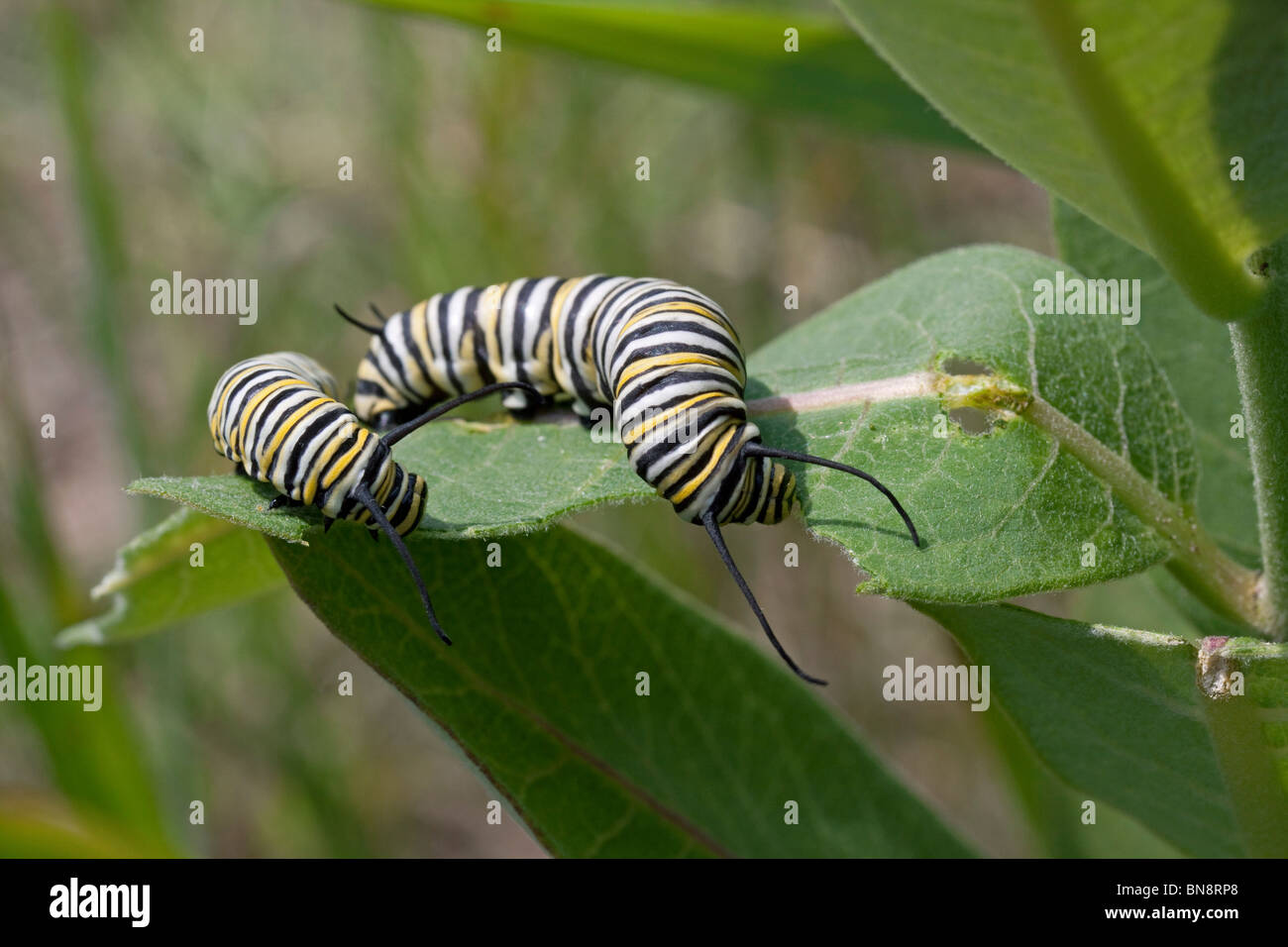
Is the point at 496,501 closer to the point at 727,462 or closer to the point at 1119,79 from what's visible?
the point at 727,462

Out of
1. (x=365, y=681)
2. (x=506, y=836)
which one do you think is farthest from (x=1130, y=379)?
(x=506, y=836)

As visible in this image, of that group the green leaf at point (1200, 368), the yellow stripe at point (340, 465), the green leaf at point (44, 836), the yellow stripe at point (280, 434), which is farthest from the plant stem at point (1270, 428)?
the green leaf at point (44, 836)

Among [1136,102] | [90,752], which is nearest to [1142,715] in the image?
[1136,102]

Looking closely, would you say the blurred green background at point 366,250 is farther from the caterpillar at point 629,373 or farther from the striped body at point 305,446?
the striped body at point 305,446

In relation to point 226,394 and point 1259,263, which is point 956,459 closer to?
point 1259,263

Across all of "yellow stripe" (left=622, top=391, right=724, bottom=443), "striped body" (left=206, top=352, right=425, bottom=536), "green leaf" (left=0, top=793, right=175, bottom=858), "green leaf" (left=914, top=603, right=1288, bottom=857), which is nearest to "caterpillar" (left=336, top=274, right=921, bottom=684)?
"yellow stripe" (left=622, top=391, right=724, bottom=443)
